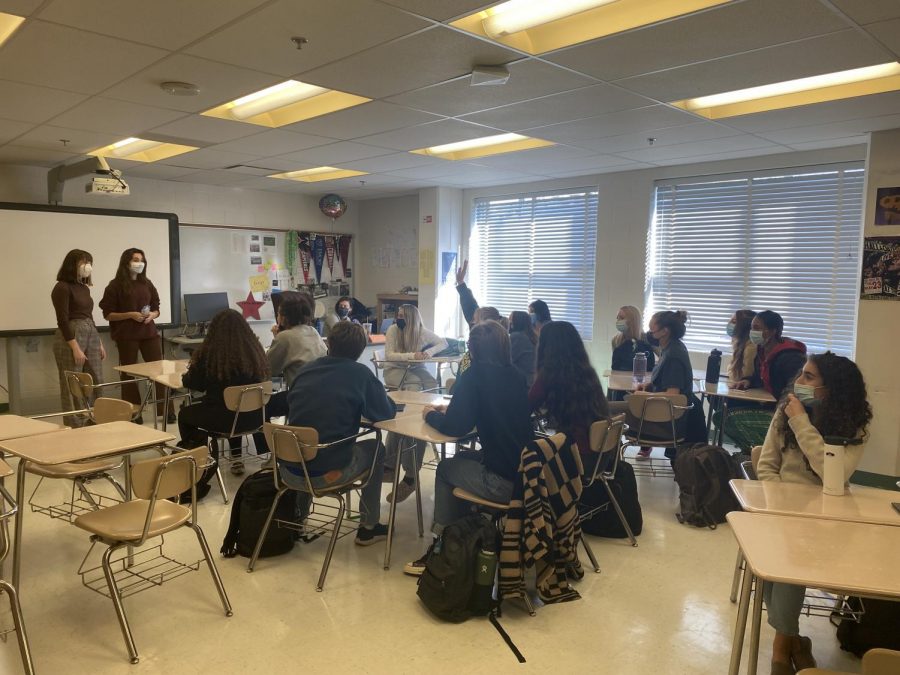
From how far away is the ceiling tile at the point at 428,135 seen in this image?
4500 millimetres

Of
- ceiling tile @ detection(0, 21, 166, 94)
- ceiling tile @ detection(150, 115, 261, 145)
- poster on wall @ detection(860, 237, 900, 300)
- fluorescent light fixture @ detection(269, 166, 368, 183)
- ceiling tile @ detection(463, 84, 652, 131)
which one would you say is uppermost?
fluorescent light fixture @ detection(269, 166, 368, 183)

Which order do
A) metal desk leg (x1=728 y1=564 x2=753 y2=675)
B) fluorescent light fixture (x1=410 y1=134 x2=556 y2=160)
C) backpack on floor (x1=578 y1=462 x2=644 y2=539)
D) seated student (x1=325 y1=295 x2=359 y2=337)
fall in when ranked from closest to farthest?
metal desk leg (x1=728 y1=564 x2=753 y2=675), backpack on floor (x1=578 y1=462 x2=644 y2=539), fluorescent light fixture (x1=410 y1=134 x2=556 y2=160), seated student (x1=325 y1=295 x2=359 y2=337)

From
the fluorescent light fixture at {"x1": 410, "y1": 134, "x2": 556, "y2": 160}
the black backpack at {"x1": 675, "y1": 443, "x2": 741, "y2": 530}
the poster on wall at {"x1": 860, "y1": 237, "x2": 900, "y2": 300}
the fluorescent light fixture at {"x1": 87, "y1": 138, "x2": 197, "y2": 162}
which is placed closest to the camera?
the black backpack at {"x1": 675, "y1": 443, "x2": 741, "y2": 530}

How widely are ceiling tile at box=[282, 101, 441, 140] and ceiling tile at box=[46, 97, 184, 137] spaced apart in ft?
2.87

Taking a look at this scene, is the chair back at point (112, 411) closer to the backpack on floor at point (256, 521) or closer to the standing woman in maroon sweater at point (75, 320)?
the backpack on floor at point (256, 521)

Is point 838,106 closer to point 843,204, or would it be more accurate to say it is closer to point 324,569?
point 843,204

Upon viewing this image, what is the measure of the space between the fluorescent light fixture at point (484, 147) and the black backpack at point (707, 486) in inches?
108

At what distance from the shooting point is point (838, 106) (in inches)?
152

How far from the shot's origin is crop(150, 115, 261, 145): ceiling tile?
174 inches

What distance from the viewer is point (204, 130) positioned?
15.3 feet

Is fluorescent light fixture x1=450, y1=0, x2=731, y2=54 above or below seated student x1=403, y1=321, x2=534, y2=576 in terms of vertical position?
above

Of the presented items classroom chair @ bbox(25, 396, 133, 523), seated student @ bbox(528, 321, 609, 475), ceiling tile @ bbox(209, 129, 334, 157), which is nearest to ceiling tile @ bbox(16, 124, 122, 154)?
ceiling tile @ bbox(209, 129, 334, 157)

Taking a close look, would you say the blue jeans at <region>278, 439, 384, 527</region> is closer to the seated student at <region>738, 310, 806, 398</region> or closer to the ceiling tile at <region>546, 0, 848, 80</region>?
the ceiling tile at <region>546, 0, 848, 80</region>

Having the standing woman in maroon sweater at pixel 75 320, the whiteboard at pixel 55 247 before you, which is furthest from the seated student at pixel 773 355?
the whiteboard at pixel 55 247
